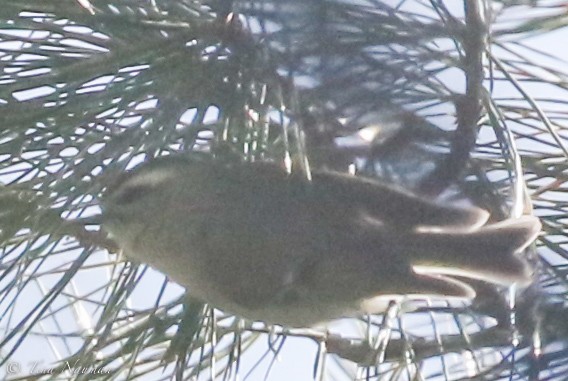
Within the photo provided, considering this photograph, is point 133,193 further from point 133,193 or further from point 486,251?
point 486,251

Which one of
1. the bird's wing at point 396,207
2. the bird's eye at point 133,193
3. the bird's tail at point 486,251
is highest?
the bird's eye at point 133,193

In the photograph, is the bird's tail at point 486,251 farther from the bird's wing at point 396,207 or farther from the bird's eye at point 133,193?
the bird's eye at point 133,193

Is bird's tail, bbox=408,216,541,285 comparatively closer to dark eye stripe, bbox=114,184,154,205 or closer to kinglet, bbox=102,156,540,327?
kinglet, bbox=102,156,540,327

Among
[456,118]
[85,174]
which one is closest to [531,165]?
[456,118]

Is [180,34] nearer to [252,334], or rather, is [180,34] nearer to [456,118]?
[456,118]

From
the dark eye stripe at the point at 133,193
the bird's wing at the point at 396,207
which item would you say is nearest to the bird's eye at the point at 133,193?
the dark eye stripe at the point at 133,193

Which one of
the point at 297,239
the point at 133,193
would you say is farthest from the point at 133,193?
the point at 297,239

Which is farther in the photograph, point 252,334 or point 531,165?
point 252,334
